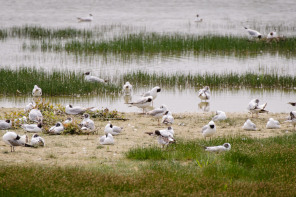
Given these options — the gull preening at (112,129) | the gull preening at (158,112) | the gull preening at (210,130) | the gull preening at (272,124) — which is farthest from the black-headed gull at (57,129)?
the gull preening at (272,124)

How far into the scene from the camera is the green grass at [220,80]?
826 inches

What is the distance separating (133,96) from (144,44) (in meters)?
10.4

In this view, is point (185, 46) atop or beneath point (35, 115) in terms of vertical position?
atop

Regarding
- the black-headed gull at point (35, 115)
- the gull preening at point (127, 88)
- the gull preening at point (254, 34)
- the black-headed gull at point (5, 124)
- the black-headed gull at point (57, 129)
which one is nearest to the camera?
the black-headed gull at point (57, 129)

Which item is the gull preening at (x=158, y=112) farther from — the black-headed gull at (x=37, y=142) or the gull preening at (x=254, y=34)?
the gull preening at (x=254, y=34)

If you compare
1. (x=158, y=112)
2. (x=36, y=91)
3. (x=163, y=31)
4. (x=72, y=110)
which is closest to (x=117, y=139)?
(x=158, y=112)

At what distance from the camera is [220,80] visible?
21.0 metres

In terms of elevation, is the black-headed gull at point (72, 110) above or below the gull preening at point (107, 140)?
above

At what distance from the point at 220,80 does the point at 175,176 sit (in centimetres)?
1332

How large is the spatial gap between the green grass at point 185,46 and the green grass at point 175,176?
62.8 feet

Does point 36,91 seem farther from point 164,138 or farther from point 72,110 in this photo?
point 164,138

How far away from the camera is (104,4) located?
56.3 meters

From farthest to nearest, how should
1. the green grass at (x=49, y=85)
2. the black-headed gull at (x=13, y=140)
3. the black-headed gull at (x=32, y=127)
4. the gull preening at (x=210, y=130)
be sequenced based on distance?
the green grass at (x=49, y=85) → the black-headed gull at (x=32, y=127) → the gull preening at (x=210, y=130) → the black-headed gull at (x=13, y=140)

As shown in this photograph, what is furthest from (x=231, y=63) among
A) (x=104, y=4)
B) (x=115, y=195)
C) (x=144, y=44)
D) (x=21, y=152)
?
(x=104, y=4)
